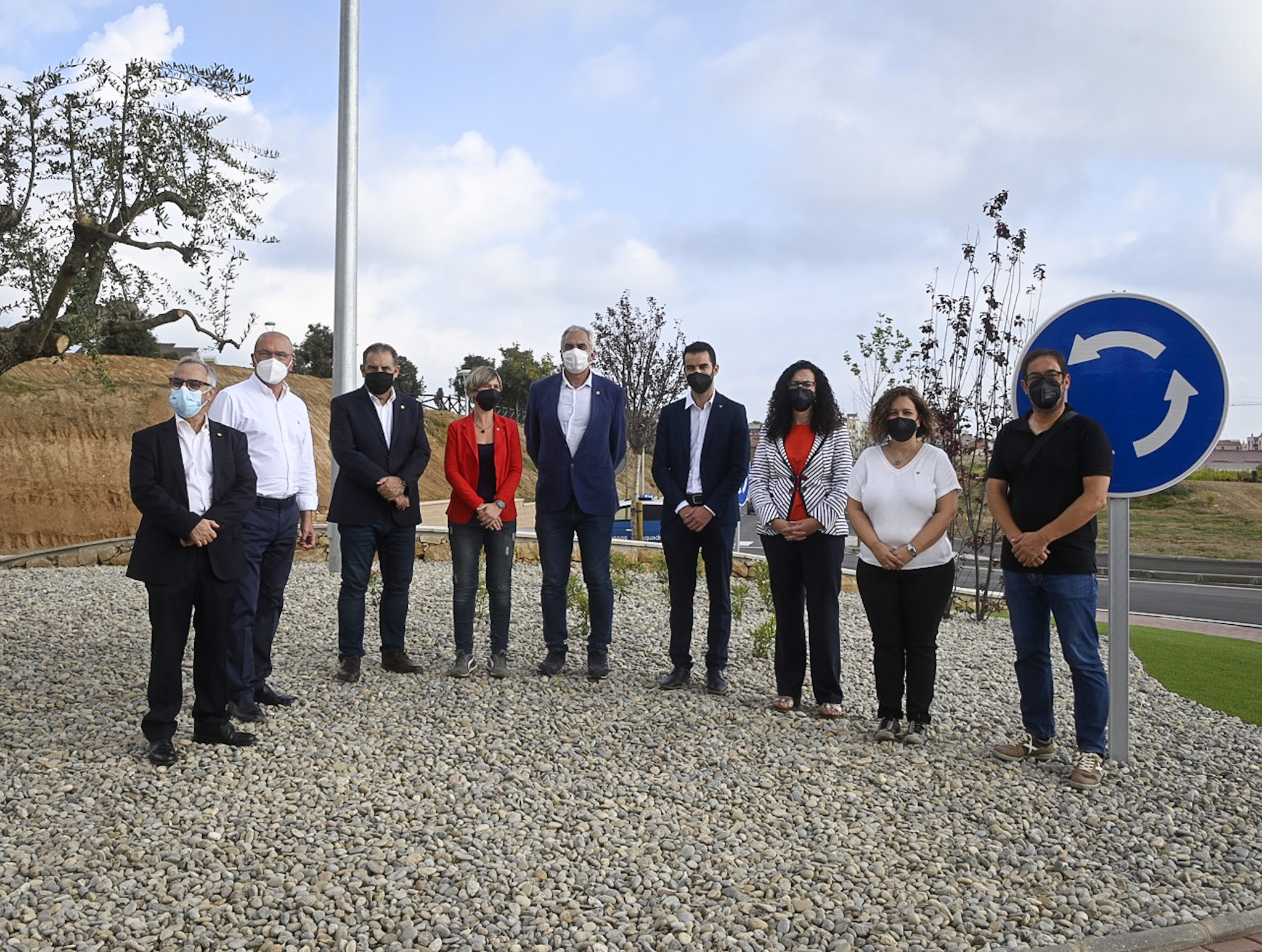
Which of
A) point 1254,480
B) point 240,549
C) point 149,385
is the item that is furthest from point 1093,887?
point 1254,480

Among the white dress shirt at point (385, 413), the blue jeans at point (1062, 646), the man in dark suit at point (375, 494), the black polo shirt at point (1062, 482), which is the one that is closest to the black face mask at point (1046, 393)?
the black polo shirt at point (1062, 482)

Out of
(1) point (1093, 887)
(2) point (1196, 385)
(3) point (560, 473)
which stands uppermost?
(2) point (1196, 385)

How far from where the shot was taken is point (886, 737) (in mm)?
5242

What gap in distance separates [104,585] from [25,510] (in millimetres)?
11833

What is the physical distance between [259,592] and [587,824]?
2550 mm

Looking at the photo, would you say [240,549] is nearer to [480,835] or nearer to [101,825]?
[101,825]

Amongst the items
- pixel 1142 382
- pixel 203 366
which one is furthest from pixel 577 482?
pixel 1142 382

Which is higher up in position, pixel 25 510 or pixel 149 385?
pixel 149 385

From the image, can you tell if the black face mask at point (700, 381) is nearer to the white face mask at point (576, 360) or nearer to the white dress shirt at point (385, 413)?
the white face mask at point (576, 360)

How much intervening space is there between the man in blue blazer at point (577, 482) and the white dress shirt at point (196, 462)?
2.02m

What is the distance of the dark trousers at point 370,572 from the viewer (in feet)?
20.1

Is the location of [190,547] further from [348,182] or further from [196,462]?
[348,182]

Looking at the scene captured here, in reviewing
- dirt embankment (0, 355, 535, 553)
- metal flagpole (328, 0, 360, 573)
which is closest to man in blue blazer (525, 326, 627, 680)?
metal flagpole (328, 0, 360, 573)

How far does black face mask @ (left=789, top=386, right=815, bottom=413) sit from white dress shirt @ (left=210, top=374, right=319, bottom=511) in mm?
2714
